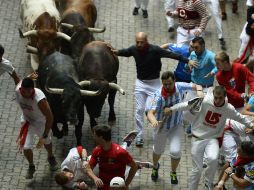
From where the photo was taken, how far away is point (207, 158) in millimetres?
11219

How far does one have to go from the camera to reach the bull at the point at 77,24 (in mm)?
14789

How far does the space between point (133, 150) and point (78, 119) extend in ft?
3.93

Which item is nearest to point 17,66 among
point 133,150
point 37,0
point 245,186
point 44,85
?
point 37,0

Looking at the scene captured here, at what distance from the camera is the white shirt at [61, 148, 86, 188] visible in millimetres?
11883

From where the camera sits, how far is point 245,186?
34.7 ft

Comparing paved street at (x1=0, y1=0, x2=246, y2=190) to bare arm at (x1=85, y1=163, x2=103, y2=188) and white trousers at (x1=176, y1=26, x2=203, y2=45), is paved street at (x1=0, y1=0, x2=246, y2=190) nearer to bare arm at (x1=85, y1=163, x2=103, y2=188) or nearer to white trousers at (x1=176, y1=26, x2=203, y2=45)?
white trousers at (x1=176, y1=26, x2=203, y2=45)

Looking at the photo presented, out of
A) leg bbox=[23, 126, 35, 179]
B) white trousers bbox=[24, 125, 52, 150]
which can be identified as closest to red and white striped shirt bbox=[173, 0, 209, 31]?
white trousers bbox=[24, 125, 52, 150]

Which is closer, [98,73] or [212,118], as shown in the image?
[212,118]

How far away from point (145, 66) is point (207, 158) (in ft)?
8.23

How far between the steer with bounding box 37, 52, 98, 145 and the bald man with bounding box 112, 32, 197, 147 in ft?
3.09

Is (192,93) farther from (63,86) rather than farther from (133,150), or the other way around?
(63,86)

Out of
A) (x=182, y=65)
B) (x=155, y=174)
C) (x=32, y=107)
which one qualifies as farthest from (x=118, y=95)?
(x=32, y=107)

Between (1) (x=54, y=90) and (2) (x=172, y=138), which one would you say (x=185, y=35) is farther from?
(2) (x=172, y=138)

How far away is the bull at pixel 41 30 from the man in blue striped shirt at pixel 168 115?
3.90 metres
